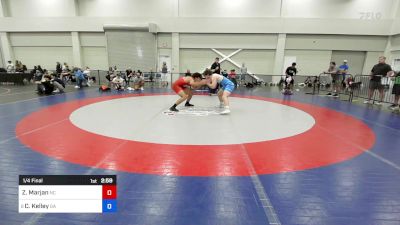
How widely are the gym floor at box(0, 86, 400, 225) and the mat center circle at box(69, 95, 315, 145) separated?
28 mm

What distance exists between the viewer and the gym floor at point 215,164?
8.27 ft

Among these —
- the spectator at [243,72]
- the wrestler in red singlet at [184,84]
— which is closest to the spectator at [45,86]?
the wrestler in red singlet at [184,84]

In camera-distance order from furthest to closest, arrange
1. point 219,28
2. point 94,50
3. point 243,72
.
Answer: point 94,50 → point 219,28 → point 243,72

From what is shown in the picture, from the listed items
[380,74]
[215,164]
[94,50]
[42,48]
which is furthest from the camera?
[42,48]

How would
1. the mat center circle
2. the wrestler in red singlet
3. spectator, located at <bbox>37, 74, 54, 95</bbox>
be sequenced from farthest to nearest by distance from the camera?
spectator, located at <bbox>37, 74, 54, 95</bbox> → the wrestler in red singlet → the mat center circle

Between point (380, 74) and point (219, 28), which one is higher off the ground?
point (219, 28)

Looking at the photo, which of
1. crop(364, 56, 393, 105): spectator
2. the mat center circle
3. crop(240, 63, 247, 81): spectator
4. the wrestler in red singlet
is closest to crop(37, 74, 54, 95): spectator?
the mat center circle

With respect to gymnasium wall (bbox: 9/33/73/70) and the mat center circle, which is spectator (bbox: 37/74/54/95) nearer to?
the mat center circle

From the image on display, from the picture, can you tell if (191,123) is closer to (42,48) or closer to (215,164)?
(215,164)

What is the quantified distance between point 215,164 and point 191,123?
241 cm

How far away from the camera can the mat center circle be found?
4.93 metres

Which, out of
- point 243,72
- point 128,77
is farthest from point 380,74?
point 128,77

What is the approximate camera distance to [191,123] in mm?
6000

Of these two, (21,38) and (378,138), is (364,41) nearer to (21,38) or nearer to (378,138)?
(378,138)
